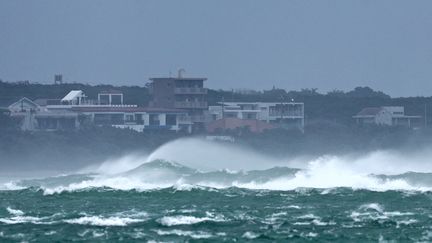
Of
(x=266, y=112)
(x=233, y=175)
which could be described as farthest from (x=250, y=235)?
(x=266, y=112)

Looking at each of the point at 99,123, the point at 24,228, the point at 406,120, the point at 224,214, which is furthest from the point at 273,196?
the point at 406,120

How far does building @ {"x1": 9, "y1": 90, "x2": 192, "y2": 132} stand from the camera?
120 meters

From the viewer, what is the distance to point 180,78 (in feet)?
423

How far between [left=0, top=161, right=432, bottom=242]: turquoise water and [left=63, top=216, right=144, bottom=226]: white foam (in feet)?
0.10

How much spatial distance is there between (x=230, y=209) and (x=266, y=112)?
8471 centimetres

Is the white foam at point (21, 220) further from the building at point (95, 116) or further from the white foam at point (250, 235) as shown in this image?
the building at point (95, 116)

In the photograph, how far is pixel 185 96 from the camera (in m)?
129

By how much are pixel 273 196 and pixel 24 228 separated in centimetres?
1308

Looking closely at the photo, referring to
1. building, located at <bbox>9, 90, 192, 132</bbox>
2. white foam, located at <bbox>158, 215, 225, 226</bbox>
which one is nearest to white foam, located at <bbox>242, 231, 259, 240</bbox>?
white foam, located at <bbox>158, 215, 225, 226</bbox>

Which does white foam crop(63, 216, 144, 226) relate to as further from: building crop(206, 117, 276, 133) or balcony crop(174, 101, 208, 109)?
balcony crop(174, 101, 208, 109)

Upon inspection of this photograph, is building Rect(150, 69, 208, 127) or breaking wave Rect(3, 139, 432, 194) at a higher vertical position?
building Rect(150, 69, 208, 127)

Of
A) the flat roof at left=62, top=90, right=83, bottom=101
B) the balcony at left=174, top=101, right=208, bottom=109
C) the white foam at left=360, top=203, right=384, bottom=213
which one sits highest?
the flat roof at left=62, top=90, right=83, bottom=101

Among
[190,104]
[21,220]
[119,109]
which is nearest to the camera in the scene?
[21,220]

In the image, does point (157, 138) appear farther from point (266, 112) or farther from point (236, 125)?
→ point (266, 112)
